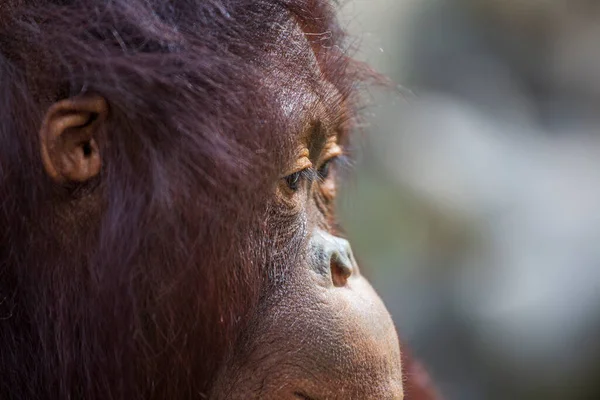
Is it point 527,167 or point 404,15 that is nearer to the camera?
point 527,167

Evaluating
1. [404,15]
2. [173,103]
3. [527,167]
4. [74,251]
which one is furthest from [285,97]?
[404,15]

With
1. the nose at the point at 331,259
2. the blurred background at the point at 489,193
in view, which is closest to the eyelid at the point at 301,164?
the nose at the point at 331,259

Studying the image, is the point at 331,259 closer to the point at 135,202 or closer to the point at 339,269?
the point at 339,269

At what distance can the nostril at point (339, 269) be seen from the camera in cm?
134

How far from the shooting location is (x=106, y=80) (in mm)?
1197

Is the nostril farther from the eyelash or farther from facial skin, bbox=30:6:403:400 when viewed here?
the eyelash

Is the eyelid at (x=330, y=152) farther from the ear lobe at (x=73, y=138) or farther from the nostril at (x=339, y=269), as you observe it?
the ear lobe at (x=73, y=138)

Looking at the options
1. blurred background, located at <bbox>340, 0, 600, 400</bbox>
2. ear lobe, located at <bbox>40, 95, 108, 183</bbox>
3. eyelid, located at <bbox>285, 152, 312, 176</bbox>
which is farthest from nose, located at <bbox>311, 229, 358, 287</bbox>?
blurred background, located at <bbox>340, 0, 600, 400</bbox>

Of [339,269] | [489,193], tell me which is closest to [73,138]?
[339,269]

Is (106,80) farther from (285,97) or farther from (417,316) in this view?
(417,316)

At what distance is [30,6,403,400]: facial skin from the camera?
1.28 metres

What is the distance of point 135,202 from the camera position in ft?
3.92

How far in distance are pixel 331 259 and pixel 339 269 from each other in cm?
2

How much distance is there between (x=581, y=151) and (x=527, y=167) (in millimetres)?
292
